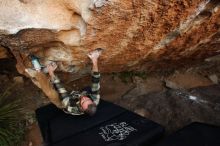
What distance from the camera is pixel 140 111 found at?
6.52m

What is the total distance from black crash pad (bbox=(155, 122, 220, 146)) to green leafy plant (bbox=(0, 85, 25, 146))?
260 centimetres

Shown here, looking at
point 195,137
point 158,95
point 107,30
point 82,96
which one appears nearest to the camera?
point 195,137

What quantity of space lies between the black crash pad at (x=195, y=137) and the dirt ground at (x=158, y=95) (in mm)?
807

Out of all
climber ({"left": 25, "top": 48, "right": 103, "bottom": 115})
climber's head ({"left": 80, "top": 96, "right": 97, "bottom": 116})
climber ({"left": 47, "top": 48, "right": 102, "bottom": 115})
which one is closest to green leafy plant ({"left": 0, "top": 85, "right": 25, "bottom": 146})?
climber ({"left": 25, "top": 48, "right": 103, "bottom": 115})

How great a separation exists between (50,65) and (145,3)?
6.57 ft

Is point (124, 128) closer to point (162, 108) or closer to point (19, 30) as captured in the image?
point (162, 108)

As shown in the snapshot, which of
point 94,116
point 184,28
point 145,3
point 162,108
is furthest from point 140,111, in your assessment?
point 145,3

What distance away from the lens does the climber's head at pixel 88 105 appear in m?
5.39

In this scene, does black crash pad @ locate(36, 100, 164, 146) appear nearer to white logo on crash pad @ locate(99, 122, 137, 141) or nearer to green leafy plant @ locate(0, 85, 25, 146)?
white logo on crash pad @ locate(99, 122, 137, 141)

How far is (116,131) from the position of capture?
5.30m

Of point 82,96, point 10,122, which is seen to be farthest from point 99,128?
point 10,122

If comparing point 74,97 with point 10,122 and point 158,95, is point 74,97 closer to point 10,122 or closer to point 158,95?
point 10,122

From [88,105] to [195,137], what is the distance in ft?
5.18

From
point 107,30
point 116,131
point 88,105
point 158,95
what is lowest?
point 116,131
